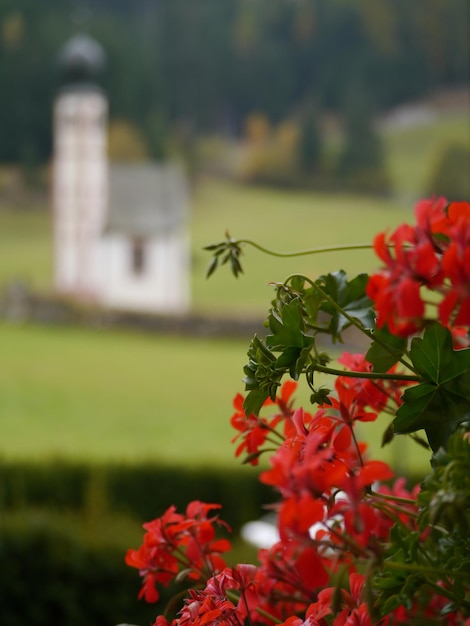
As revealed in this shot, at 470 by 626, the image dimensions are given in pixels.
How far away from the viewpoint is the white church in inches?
648

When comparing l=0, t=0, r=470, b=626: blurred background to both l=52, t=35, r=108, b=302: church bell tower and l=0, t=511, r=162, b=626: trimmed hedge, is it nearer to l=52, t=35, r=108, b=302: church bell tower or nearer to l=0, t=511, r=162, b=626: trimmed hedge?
l=52, t=35, r=108, b=302: church bell tower

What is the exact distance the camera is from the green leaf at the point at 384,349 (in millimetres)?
410

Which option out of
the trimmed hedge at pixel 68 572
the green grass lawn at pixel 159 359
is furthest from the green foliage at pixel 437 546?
the green grass lawn at pixel 159 359

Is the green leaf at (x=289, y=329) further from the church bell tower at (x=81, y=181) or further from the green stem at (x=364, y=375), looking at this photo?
the church bell tower at (x=81, y=181)

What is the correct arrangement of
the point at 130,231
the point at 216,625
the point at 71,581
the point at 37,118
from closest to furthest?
the point at 216,625
the point at 71,581
the point at 130,231
the point at 37,118

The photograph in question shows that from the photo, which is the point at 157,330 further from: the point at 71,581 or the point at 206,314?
the point at 71,581

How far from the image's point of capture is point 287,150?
19.6m

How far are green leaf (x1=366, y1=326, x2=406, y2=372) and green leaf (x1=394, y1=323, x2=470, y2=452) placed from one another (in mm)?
17

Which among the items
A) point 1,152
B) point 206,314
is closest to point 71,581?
point 206,314

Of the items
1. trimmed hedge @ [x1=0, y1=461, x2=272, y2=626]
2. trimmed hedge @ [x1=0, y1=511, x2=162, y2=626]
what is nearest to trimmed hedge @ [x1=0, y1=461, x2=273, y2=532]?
trimmed hedge @ [x1=0, y1=461, x2=272, y2=626]

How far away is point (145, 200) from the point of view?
17516 mm

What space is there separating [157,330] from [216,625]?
47.7ft

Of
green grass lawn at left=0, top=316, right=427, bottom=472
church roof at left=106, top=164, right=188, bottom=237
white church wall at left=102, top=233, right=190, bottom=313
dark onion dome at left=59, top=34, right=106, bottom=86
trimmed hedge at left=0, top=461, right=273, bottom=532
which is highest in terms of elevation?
dark onion dome at left=59, top=34, right=106, bottom=86

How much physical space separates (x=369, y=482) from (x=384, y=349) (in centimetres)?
11
